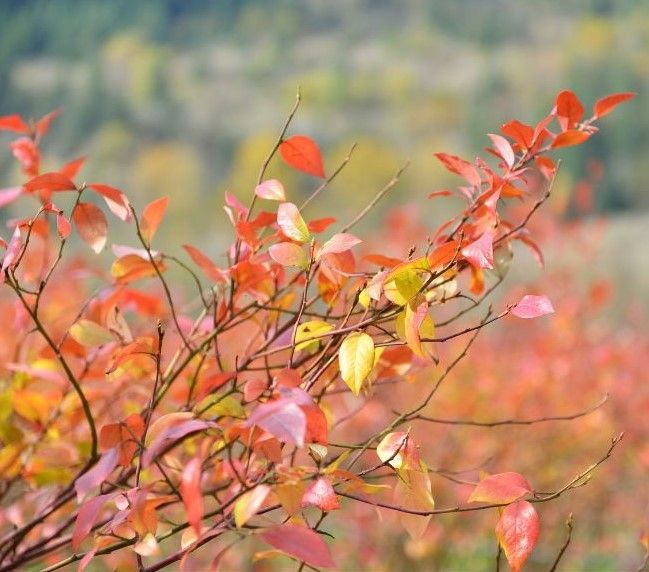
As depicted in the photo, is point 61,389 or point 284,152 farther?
point 61,389

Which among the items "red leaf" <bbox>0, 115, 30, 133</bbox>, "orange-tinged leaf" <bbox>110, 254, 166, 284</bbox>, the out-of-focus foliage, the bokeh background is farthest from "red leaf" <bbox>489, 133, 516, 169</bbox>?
the out-of-focus foliage

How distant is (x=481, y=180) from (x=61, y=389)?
58cm

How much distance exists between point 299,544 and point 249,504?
46 millimetres

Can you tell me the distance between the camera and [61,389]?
1.00 metres

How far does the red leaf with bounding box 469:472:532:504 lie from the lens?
0.59 metres

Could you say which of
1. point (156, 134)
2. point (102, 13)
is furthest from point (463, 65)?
point (102, 13)

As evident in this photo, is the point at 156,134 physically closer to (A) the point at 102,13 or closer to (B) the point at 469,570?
(A) the point at 102,13

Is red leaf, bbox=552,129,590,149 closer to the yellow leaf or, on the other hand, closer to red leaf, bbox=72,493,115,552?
the yellow leaf

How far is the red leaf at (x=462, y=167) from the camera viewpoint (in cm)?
73

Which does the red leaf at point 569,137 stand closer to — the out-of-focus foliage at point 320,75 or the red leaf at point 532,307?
the red leaf at point 532,307

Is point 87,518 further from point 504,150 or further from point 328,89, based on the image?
point 328,89

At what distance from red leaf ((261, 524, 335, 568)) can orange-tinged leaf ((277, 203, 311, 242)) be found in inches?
9.4

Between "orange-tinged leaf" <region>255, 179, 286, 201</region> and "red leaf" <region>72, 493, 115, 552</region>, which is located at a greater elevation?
"orange-tinged leaf" <region>255, 179, 286, 201</region>

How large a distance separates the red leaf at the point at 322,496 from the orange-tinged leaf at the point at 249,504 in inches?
2.9
